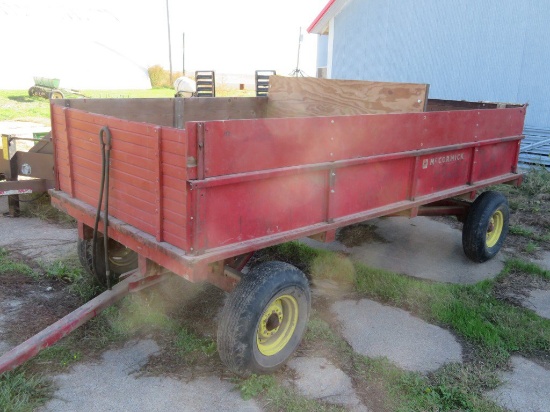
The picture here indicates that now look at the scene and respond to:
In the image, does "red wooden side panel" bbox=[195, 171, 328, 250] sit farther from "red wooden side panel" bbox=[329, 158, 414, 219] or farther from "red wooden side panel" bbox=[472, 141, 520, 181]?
"red wooden side panel" bbox=[472, 141, 520, 181]

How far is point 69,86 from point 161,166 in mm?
23552

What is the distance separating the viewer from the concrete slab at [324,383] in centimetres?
340

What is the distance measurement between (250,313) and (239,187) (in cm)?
76

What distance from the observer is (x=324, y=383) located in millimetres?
3555

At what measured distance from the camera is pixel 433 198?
4.79 m

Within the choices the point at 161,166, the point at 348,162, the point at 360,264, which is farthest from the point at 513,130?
the point at 161,166

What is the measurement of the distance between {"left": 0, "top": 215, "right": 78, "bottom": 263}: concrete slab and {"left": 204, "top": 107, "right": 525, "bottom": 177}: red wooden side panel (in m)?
2.98

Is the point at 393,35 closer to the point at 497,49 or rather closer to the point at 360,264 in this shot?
the point at 497,49

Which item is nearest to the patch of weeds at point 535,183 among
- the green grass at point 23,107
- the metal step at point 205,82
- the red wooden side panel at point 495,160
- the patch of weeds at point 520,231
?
the patch of weeds at point 520,231

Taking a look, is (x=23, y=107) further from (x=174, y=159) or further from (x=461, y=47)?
(x=174, y=159)

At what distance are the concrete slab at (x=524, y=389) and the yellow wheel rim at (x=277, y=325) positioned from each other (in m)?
1.37

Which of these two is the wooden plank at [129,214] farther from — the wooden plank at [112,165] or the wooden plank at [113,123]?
the wooden plank at [113,123]

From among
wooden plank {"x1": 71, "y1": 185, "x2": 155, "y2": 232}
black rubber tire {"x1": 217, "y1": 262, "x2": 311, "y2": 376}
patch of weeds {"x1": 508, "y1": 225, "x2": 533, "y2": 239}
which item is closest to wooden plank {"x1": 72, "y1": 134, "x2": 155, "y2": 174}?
wooden plank {"x1": 71, "y1": 185, "x2": 155, "y2": 232}

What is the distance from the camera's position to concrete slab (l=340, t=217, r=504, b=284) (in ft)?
18.3
